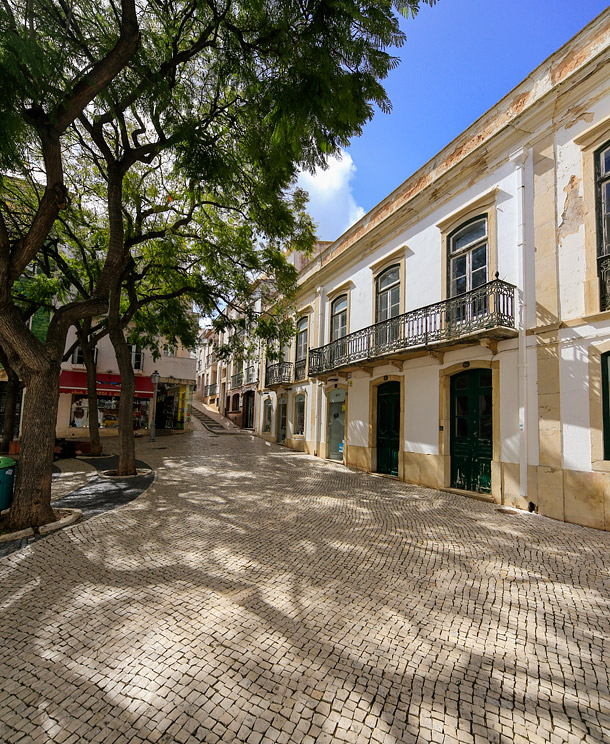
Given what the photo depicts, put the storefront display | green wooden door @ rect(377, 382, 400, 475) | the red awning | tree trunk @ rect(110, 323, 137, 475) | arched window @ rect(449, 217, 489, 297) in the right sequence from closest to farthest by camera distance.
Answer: arched window @ rect(449, 217, 489, 297)
tree trunk @ rect(110, 323, 137, 475)
green wooden door @ rect(377, 382, 400, 475)
the red awning
the storefront display

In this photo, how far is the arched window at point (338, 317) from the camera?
1298 centimetres

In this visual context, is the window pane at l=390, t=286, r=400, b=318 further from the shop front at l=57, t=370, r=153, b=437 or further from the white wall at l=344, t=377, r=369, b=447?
the shop front at l=57, t=370, r=153, b=437

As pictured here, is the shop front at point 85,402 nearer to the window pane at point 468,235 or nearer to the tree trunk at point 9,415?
the tree trunk at point 9,415

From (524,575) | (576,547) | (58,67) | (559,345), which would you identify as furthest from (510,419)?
(58,67)

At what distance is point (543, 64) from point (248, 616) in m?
9.93

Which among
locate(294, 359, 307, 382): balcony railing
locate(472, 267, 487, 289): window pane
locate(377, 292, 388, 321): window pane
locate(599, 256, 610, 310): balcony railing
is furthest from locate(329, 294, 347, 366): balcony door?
locate(599, 256, 610, 310): balcony railing

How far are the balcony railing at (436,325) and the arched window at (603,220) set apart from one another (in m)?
1.36

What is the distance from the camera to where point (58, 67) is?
405 centimetres

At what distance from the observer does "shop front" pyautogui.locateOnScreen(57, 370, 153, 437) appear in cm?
1731

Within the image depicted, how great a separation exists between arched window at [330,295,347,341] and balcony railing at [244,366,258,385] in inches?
371

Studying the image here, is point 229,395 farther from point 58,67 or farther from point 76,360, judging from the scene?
point 58,67

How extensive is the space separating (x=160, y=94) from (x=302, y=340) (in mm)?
11034

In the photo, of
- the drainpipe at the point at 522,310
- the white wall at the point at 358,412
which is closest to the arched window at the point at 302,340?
the white wall at the point at 358,412

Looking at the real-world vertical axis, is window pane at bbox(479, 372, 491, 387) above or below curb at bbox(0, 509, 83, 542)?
above
